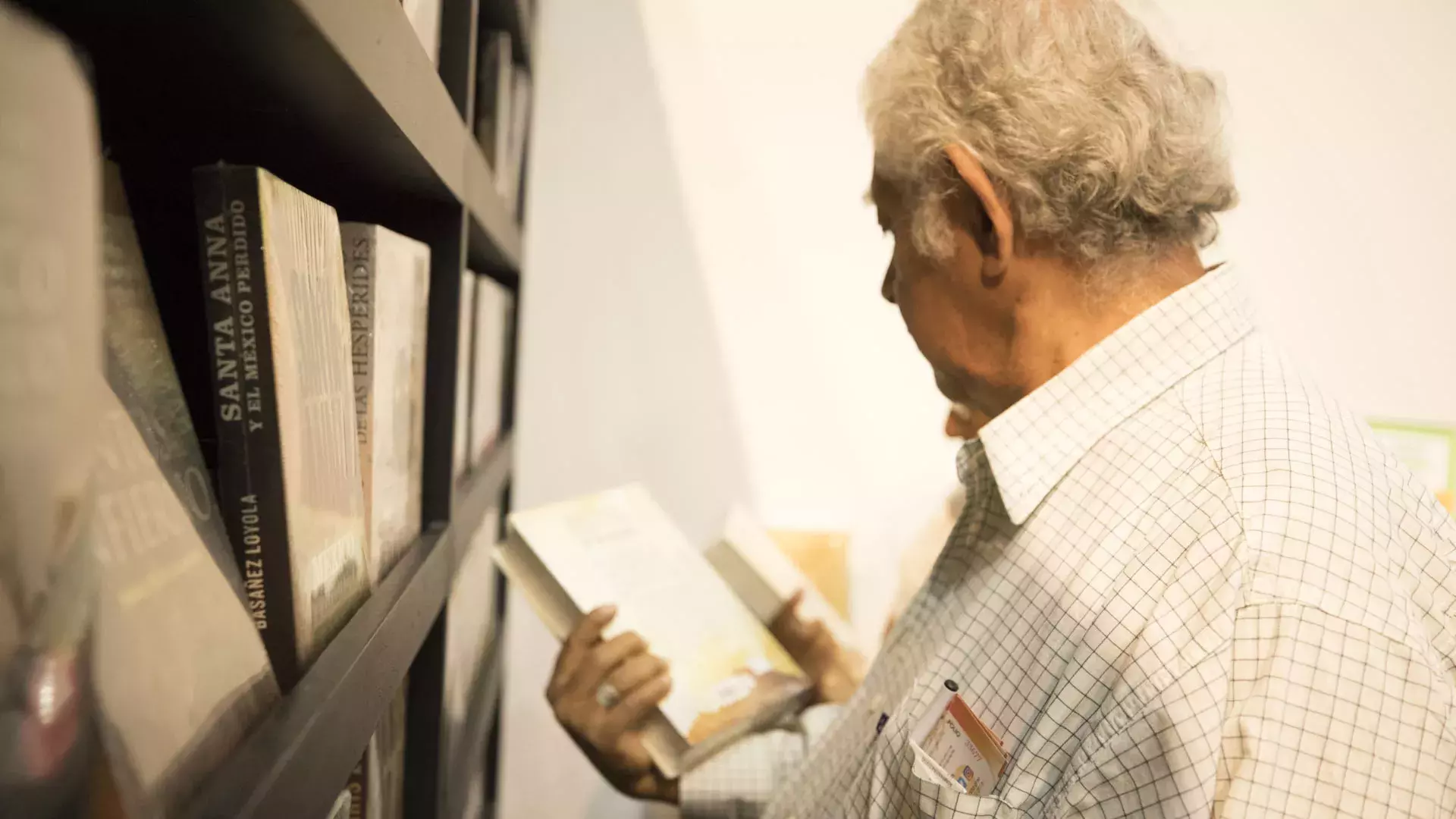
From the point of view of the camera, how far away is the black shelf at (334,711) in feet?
1.14

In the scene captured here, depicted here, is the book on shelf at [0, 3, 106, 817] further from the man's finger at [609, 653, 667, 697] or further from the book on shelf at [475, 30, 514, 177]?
the book on shelf at [475, 30, 514, 177]

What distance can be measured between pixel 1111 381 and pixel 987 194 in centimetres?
22

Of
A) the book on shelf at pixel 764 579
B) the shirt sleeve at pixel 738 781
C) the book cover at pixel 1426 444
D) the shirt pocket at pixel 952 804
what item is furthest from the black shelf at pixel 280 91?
the book cover at pixel 1426 444

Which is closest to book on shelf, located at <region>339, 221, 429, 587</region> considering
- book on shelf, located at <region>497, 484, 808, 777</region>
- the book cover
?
book on shelf, located at <region>497, 484, 808, 777</region>

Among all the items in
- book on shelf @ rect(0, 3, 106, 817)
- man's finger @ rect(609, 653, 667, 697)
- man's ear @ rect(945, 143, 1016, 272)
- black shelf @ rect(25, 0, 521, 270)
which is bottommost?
man's finger @ rect(609, 653, 667, 697)

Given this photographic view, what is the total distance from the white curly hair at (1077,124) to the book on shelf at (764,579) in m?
0.68

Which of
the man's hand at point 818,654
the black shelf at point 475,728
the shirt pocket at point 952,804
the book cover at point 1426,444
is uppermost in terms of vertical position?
the book cover at point 1426,444

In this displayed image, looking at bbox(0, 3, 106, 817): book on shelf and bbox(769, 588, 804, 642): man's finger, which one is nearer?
bbox(0, 3, 106, 817): book on shelf

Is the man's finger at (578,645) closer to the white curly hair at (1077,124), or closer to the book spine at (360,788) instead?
the book spine at (360,788)

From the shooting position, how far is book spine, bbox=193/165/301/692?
0.38 metres

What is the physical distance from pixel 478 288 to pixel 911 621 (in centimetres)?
68

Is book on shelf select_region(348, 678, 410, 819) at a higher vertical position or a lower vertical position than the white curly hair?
lower

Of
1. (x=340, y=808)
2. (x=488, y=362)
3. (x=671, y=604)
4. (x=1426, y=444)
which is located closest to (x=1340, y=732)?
(x=340, y=808)

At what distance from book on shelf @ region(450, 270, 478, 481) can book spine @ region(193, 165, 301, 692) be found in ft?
1.19
